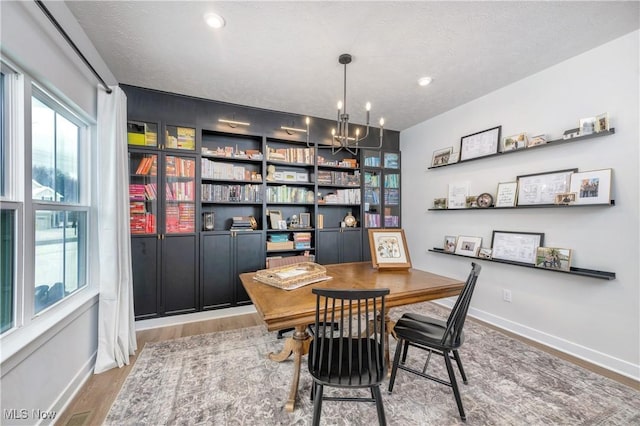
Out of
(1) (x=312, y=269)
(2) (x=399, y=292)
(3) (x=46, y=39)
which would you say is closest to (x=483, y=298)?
(2) (x=399, y=292)

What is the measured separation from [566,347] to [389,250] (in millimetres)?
1866

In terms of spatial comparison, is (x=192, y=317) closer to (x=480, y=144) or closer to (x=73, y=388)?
(x=73, y=388)

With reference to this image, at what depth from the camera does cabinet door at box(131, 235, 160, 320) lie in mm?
2803

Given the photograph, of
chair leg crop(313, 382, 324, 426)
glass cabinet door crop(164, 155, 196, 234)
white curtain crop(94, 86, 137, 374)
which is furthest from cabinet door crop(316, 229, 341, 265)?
chair leg crop(313, 382, 324, 426)

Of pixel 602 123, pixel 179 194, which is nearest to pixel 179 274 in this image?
pixel 179 194

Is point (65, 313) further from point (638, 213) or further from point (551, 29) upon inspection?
point (638, 213)

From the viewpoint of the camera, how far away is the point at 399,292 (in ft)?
5.68

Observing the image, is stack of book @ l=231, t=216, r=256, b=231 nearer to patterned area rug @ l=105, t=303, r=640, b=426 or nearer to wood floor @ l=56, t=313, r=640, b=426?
wood floor @ l=56, t=313, r=640, b=426

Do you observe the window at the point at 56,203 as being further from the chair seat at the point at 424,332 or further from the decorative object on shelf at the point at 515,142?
the decorative object on shelf at the point at 515,142

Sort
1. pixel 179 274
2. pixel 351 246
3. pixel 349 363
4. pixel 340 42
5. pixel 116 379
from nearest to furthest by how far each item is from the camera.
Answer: pixel 349 363 < pixel 116 379 < pixel 340 42 < pixel 179 274 < pixel 351 246

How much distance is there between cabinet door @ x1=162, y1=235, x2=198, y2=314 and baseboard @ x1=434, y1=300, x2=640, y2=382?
352 centimetres

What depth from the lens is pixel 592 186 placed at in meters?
2.19

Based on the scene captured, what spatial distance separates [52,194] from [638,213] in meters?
4.40

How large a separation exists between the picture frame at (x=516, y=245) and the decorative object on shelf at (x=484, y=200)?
33 centimetres
